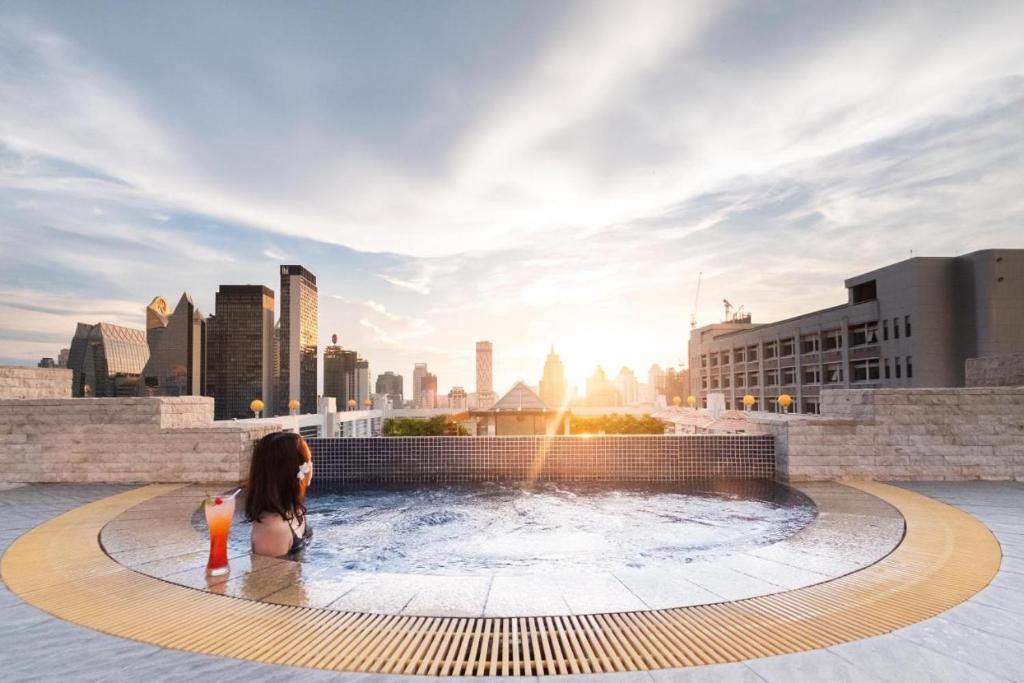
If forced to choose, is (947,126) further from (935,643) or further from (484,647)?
→ (484,647)

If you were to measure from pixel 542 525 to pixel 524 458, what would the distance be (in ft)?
12.2

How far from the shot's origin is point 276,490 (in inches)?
203

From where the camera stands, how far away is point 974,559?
4.78m

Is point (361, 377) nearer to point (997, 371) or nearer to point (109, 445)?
point (109, 445)

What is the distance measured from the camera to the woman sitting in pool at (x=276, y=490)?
5.12 meters

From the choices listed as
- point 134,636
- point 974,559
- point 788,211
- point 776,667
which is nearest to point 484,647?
point 776,667

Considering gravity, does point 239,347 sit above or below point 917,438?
above

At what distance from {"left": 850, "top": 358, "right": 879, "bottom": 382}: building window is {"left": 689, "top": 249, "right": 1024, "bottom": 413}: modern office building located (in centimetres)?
9

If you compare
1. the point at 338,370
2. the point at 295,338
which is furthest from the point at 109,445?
the point at 338,370

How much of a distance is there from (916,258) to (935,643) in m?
58.4

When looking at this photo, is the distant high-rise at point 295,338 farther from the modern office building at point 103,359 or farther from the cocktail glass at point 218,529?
the cocktail glass at point 218,529

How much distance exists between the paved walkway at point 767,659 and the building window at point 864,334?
197 ft

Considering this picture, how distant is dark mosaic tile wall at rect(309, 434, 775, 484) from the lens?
35.7ft

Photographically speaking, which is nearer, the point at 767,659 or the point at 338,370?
the point at 767,659
